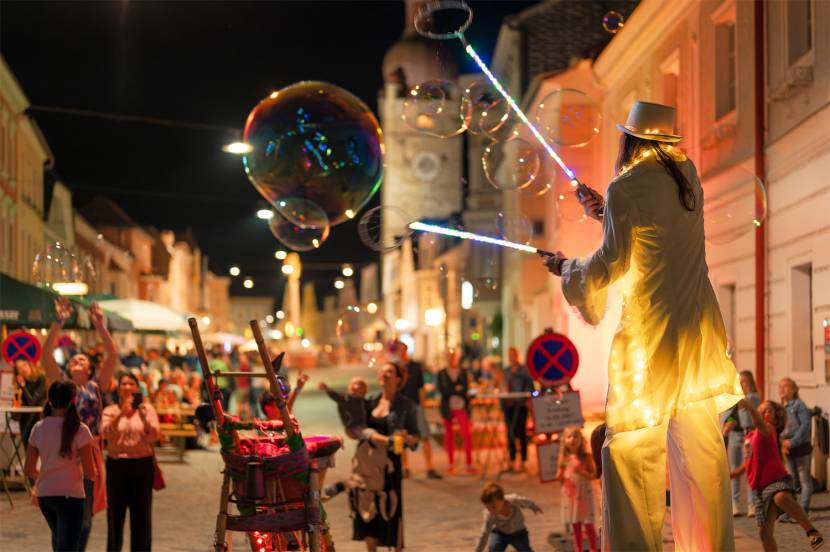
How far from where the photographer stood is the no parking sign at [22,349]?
19.6 m

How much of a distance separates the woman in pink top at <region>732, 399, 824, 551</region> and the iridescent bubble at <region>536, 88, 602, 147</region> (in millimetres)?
2974

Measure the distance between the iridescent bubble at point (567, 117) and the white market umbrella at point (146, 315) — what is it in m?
14.2

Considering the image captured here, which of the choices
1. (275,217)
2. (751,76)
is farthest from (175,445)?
(751,76)

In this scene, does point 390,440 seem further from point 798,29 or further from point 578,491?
point 798,29

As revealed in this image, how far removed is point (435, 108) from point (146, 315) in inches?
571

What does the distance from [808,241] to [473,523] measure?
530cm

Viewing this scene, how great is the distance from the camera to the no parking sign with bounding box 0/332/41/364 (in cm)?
1961

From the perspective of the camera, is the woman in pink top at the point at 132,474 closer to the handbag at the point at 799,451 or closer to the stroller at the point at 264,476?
the stroller at the point at 264,476

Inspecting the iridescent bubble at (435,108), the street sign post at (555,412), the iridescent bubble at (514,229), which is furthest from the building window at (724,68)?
the iridescent bubble at (435,108)

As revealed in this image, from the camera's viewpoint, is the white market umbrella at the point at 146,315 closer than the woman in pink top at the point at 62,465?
No

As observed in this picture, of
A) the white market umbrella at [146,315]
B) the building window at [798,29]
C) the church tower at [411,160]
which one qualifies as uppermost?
the church tower at [411,160]

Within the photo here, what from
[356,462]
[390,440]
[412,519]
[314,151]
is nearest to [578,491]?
[390,440]

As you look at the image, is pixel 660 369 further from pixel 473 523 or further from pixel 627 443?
pixel 473 523

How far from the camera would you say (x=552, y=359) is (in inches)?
583
